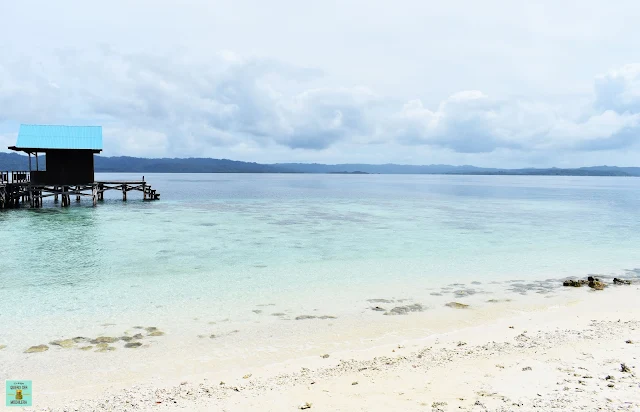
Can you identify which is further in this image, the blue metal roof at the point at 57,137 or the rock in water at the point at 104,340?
the blue metal roof at the point at 57,137

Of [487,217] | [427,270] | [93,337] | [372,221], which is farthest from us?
[487,217]

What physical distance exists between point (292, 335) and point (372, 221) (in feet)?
84.5

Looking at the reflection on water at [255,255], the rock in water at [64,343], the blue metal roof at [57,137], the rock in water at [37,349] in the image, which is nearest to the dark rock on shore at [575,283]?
the reflection on water at [255,255]

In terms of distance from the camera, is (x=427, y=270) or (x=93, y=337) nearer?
(x=93, y=337)

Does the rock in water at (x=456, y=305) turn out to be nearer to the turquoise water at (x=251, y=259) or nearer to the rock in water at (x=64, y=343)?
the turquoise water at (x=251, y=259)

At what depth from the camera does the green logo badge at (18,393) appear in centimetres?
678

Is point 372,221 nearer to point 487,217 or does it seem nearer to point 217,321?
point 487,217

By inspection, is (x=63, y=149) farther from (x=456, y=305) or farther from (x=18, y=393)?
(x=456, y=305)

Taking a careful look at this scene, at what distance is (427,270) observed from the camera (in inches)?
696

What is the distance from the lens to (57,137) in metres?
39.2

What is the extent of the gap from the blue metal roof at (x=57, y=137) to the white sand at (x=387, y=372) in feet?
115

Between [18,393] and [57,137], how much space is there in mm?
38170

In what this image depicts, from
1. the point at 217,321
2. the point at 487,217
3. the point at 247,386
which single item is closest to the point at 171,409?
the point at 247,386

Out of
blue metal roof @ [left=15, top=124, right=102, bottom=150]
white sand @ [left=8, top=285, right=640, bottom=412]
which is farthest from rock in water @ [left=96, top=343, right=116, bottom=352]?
blue metal roof @ [left=15, top=124, right=102, bottom=150]
